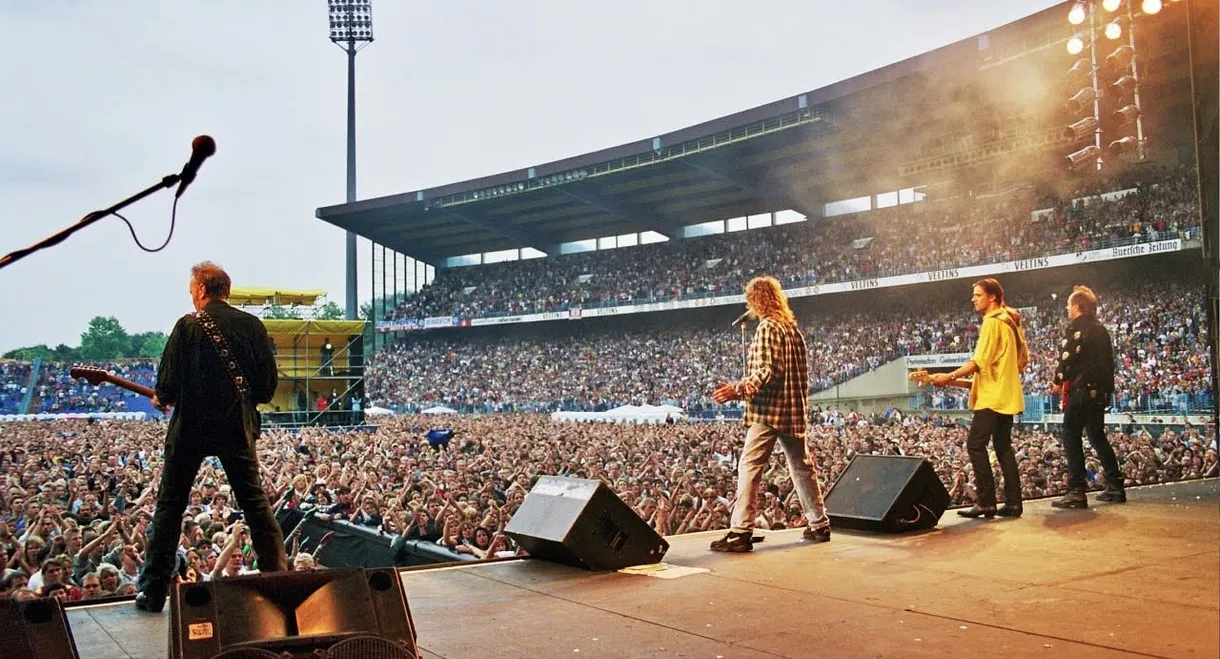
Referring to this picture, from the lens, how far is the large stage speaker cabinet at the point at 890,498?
4758 mm

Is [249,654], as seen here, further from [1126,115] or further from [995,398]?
[1126,115]

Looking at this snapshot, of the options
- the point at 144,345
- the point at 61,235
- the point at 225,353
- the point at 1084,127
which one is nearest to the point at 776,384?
the point at 225,353

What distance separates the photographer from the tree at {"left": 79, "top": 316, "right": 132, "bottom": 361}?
7922 mm

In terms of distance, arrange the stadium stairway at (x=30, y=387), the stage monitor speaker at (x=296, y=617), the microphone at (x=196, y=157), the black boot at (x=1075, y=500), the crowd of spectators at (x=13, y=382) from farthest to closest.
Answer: the crowd of spectators at (x=13, y=382) < the stadium stairway at (x=30, y=387) < the black boot at (x=1075, y=500) < the microphone at (x=196, y=157) < the stage monitor speaker at (x=296, y=617)

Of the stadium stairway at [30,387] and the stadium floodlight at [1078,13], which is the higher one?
the stadium floodlight at [1078,13]

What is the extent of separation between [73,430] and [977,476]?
11.1 meters

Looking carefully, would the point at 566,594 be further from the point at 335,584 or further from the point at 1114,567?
the point at 1114,567

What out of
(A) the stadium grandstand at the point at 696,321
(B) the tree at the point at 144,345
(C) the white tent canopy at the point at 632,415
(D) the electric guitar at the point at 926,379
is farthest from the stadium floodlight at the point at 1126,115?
(C) the white tent canopy at the point at 632,415

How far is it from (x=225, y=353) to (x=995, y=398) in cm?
391

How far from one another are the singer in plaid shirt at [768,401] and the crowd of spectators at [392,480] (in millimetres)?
989

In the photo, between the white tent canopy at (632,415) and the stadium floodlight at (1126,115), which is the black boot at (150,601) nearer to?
the stadium floodlight at (1126,115)

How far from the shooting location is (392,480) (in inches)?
346

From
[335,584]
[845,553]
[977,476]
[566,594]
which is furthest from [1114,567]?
[335,584]

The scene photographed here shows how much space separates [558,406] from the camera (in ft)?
93.6
